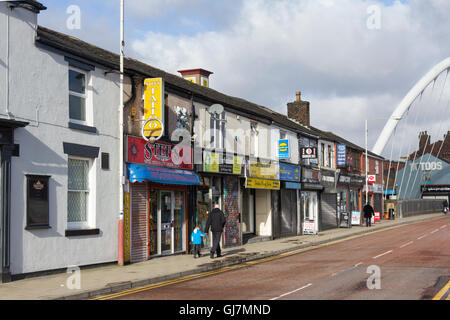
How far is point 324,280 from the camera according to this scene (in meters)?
12.9

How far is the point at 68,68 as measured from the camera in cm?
1523

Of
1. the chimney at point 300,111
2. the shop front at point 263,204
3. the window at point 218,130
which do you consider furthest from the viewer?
the chimney at point 300,111

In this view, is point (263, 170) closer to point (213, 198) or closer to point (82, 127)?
point (213, 198)

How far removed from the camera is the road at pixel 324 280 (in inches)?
427

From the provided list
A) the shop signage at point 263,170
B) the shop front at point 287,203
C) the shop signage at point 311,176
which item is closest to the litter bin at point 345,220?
the shop signage at point 311,176

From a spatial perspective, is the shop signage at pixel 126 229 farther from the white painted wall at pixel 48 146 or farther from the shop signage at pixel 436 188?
the shop signage at pixel 436 188

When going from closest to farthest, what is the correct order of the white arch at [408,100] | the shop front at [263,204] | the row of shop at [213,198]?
the row of shop at [213,198] < the shop front at [263,204] < the white arch at [408,100]

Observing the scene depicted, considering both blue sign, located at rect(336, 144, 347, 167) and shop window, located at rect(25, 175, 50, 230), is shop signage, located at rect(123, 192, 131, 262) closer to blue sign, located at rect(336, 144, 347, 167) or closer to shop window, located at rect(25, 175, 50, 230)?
shop window, located at rect(25, 175, 50, 230)

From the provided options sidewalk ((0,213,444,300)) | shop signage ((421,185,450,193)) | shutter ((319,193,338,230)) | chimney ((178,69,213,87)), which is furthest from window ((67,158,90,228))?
shop signage ((421,185,450,193))

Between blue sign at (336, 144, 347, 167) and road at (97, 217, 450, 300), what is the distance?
20.9 meters

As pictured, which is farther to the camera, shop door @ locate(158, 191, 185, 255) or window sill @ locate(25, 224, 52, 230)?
shop door @ locate(158, 191, 185, 255)

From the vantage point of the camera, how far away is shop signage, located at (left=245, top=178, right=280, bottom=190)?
24.9 m

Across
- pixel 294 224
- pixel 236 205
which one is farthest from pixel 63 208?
pixel 294 224

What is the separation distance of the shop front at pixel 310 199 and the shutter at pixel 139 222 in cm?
1553
